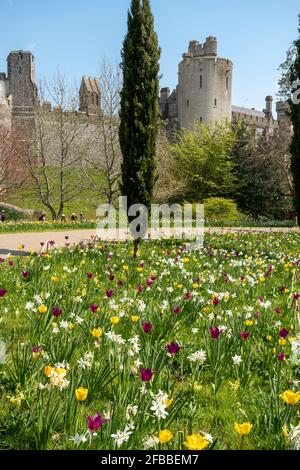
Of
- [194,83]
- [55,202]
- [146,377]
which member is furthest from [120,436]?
[194,83]

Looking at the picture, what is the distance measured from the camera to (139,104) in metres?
10.2

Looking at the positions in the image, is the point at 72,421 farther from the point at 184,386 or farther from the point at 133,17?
the point at 133,17

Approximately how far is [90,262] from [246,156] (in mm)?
24789

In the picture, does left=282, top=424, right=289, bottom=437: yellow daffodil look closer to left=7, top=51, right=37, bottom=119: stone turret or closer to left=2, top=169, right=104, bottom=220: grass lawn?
left=2, top=169, right=104, bottom=220: grass lawn

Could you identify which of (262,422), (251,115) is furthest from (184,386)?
(251,115)

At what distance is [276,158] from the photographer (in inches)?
1164

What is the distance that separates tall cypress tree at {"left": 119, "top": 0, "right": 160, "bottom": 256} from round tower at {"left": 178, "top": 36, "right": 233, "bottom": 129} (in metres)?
36.8

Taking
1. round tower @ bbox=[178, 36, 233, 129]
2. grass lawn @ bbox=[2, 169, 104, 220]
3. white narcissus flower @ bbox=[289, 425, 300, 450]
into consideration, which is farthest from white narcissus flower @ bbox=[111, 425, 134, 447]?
round tower @ bbox=[178, 36, 233, 129]

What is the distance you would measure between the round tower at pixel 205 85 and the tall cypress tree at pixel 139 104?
121ft

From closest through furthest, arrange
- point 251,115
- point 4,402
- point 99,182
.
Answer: point 4,402 → point 99,182 → point 251,115

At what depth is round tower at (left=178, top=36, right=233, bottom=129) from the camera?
46.5 metres

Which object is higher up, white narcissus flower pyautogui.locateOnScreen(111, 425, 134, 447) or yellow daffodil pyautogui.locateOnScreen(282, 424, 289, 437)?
white narcissus flower pyautogui.locateOnScreen(111, 425, 134, 447)

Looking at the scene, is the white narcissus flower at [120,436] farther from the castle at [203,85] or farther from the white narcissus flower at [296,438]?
the castle at [203,85]

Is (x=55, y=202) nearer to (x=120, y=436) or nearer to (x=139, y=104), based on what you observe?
(x=139, y=104)
